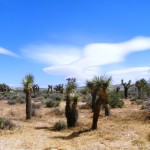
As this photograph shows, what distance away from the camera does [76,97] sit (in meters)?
23.1

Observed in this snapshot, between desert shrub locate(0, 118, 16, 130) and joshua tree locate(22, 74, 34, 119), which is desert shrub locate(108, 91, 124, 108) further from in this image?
desert shrub locate(0, 118, 16, 130)

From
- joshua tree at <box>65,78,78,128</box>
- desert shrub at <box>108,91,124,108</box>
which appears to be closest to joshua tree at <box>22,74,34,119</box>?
joshua tree at <box>65,78,78,128</box>

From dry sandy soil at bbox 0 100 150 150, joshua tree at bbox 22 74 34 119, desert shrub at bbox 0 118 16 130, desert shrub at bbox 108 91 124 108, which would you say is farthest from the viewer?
desert shrub at bbox 108 91 124 108

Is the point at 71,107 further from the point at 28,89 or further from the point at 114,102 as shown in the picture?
the point at 114,102

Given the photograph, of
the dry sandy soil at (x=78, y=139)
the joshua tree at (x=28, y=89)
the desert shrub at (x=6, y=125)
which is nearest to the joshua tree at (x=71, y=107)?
the dry sandy soil at (x=78, y=139)

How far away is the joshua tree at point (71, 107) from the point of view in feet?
75.5

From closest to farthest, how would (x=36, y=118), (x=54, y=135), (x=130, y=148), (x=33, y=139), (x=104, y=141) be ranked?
1. (x=130, y=148)
2. (x=104, y=141)
3. (x=33, y=139)
4. (x=54, y=135)
5. (x=36, y=118)

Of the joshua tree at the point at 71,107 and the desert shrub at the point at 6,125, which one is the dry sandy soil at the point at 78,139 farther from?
the joshua tree at the point at 71,107

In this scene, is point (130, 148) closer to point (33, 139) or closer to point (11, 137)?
point (33, 139)

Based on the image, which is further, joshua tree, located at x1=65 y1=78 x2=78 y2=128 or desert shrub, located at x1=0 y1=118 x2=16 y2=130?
joshua tree, located at x1=65 y1=78 x2=78 y2=128

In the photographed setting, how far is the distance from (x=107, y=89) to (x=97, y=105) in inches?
47.2

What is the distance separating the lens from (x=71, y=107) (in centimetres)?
2369

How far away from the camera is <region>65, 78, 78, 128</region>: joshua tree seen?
2300 centimetres

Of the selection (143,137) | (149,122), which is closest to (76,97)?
(149,122)
